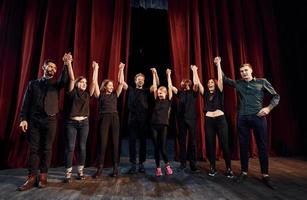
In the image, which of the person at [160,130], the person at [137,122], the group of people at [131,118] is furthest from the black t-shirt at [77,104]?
the person at [160,130]

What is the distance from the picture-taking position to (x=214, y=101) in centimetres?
309

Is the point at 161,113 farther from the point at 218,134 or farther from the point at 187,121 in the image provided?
the point at 218,134

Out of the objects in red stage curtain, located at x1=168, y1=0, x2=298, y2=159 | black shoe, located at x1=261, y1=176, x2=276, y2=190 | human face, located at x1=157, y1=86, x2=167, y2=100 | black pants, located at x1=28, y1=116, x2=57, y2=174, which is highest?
red stage curtain, located at x1=168, y1=0, x2=298, y2=159

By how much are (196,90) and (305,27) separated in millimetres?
2842

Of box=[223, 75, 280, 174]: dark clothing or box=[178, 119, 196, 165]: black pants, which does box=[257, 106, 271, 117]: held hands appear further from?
box=[178, 119, 196, 165]: black pants

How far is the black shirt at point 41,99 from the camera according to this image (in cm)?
260

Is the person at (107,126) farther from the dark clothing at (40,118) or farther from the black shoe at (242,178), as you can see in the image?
the black shoe at (242,178)

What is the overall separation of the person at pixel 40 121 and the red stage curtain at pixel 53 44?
3.44 ft

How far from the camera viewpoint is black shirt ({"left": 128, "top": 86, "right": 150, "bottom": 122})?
10.7ft

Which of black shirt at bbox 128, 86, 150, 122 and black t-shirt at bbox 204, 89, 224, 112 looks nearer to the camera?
black t-shirt at bbox 204, 89, 224, 112

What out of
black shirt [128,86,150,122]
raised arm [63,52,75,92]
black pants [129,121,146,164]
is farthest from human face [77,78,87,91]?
black pants [129,121,146,164]

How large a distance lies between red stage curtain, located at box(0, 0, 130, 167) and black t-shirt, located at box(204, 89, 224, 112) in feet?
4.91

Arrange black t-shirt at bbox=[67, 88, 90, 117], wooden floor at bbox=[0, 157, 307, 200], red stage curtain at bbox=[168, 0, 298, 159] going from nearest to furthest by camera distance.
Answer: wooden floor at bbox=[0, 157, 307, 200] → black t-shirt at bbox=[67, 88, 90, 117] → red stage curtain at bbox=[168, 0, 298, 159]

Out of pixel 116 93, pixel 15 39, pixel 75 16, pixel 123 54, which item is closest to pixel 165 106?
pixel 116 93
